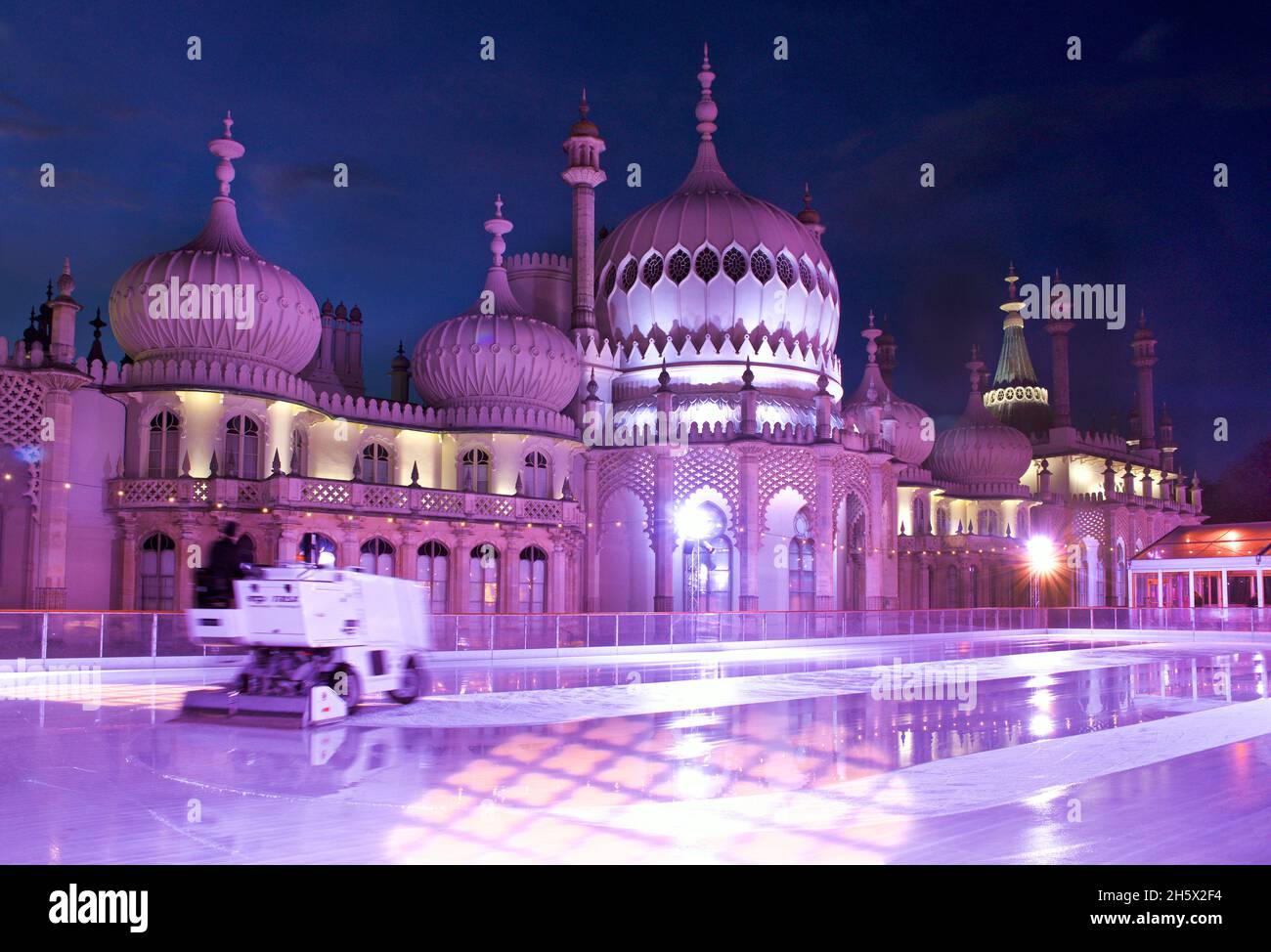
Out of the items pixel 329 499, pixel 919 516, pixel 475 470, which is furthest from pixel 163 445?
pixel 919 516

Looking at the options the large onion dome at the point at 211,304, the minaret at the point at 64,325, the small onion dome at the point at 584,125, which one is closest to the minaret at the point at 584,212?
the small onion dome at the point at 584,125

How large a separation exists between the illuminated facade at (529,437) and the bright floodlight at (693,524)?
110 mm

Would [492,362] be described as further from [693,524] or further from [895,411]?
[895,411]

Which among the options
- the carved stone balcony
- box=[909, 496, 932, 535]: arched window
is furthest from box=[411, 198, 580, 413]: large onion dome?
box=[909, 496, 932, 535]: arched window

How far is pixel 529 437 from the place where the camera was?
3734 cm

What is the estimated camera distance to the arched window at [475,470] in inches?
1446

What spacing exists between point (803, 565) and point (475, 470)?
13040mm

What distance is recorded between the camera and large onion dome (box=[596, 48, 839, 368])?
144 feet

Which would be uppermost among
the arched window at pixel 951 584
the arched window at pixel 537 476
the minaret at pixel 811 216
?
the minaret at pixel 811 216

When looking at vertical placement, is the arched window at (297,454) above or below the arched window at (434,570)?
above

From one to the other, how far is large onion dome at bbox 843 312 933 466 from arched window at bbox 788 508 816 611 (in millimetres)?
9675

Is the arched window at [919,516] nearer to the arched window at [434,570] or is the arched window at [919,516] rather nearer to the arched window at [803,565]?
the arched window at [803,565]

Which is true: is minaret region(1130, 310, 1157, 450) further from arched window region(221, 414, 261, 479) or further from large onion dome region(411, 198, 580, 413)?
arched window region(221, 414, 261, 479)
